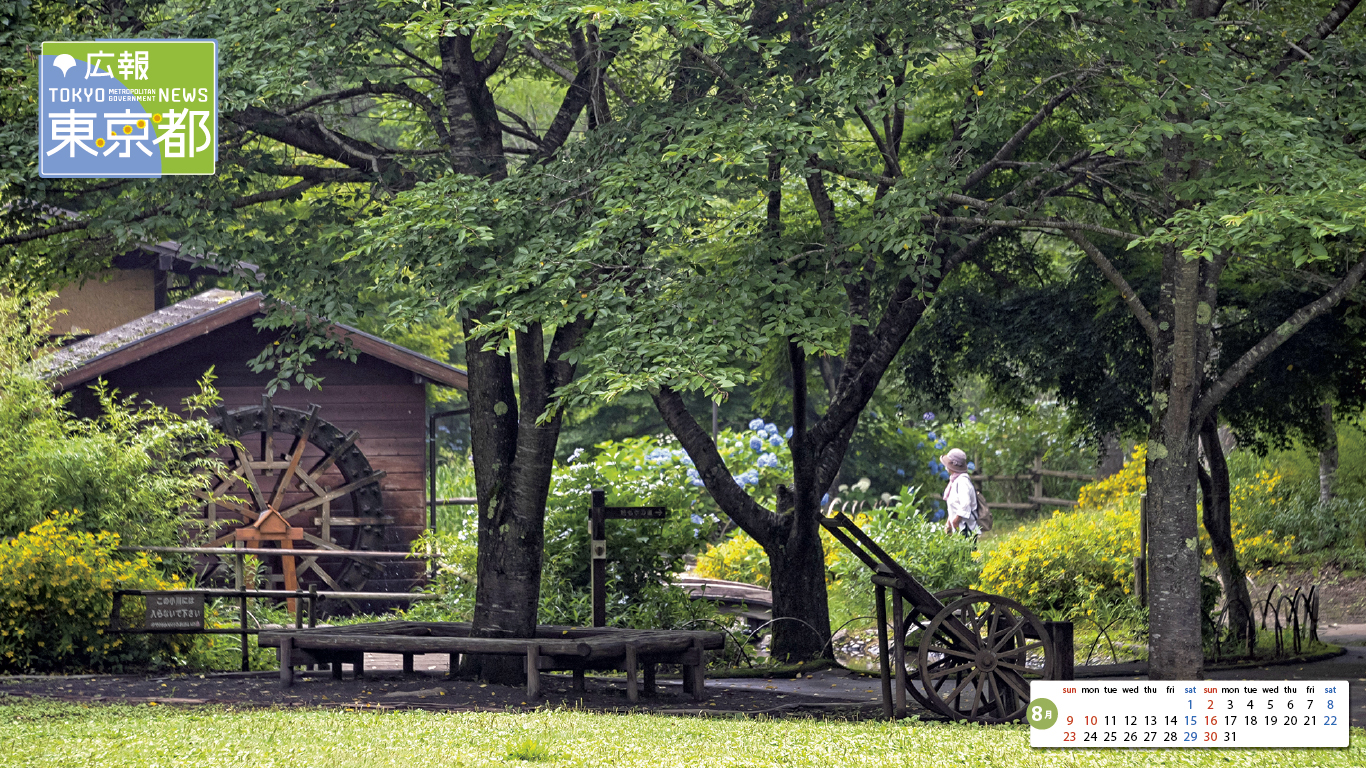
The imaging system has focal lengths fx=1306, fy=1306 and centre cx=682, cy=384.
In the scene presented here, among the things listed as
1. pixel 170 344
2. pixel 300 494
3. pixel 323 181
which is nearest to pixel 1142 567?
pixel 323 181

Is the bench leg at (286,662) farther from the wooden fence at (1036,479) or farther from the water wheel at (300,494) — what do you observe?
the wooden fence at (1036,479)

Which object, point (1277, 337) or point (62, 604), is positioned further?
point (62, 604)

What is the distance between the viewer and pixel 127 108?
11109 millimetres

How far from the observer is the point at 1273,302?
12.5 metres

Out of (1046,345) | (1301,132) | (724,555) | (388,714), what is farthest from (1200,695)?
(724,555)

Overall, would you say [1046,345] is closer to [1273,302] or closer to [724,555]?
[1273,302]

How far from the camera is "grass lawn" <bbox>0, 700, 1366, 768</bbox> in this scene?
24.9ft

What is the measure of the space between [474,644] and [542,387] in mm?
2446

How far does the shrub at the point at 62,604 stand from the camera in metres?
12.5

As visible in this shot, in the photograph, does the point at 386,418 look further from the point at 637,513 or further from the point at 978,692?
the point at 978,692

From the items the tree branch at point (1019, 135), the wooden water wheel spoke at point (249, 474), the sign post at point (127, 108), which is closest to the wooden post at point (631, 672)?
the tree branch at point (1019, 135)
